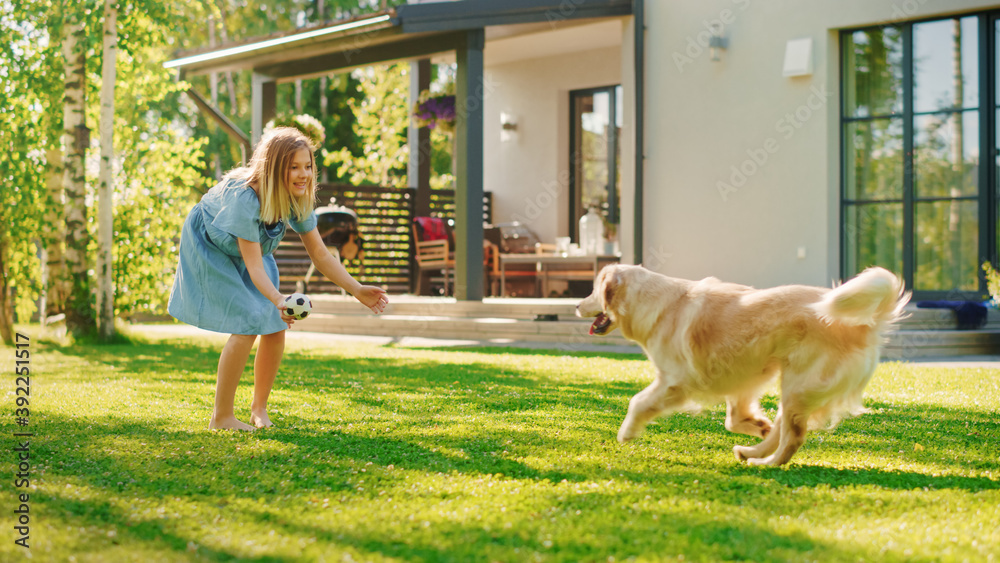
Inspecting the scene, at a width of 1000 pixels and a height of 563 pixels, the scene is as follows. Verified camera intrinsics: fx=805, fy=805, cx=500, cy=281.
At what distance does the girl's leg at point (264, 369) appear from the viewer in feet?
12.9

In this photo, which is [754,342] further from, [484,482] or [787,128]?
[787,128]

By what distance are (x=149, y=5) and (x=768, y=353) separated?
8401mm

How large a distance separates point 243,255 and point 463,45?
25.1 ft

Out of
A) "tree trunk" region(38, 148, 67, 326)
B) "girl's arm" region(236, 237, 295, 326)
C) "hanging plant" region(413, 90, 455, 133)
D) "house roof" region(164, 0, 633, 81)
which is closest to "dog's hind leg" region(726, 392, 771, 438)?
"girl's arm" region(236, 237, 295, 326)

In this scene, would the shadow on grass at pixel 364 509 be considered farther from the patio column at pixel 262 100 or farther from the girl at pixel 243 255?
the patio column at pixel 262 100

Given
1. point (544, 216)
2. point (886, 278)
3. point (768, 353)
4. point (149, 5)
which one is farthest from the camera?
point (544, 216)

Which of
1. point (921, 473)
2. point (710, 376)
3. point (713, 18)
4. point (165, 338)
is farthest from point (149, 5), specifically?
point (921, 473)

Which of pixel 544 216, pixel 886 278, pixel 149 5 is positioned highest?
pixel 149 5

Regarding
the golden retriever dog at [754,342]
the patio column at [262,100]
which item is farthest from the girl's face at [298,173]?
the patio column at [262,100]

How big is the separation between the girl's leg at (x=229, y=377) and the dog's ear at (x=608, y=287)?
64.6 inches

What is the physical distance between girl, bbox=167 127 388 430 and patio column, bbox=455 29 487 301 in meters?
Answer: 6.46

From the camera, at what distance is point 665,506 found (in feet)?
8.34

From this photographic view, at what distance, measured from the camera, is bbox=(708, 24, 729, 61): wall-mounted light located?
412 inches

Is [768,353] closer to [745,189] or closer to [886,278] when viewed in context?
[886,278]
